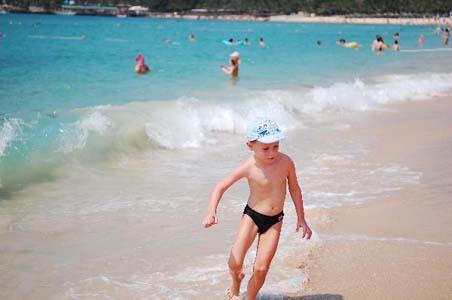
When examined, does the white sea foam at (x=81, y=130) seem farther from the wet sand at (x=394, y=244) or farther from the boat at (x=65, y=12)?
the boat at (x=65, y=12)

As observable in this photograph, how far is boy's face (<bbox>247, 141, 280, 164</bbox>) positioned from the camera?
3.68 metres

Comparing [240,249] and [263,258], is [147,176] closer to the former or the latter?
[240,249]

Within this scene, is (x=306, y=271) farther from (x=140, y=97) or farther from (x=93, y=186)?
(x=140, y=97)

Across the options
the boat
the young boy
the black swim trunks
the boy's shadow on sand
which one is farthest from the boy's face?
the boat

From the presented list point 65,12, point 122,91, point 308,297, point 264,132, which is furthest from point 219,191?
point 65,12

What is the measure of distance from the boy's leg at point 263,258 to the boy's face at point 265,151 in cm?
45

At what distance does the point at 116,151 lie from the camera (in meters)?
9.23

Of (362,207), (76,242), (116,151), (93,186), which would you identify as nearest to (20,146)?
(116,151)

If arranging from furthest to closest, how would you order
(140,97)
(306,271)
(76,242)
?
(140,97), (76,242), (306,271)

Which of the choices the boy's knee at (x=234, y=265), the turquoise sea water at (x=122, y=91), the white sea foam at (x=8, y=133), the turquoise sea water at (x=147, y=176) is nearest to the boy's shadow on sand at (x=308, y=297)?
the turquoise sea water at (x=147, y=176)

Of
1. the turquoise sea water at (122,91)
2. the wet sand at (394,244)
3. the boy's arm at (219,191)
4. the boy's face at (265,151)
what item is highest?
the boy's face at (265,151)

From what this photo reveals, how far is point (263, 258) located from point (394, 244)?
1751 millimetres

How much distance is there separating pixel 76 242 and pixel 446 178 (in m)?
4.53

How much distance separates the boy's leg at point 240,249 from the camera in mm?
3734
